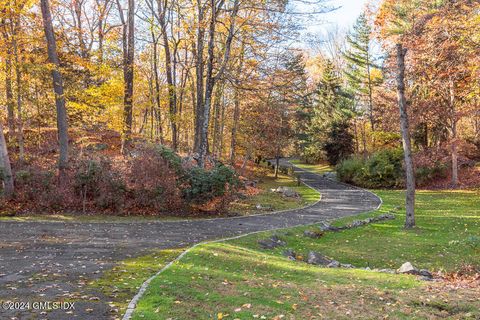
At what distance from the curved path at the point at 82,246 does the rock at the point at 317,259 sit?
2.93m

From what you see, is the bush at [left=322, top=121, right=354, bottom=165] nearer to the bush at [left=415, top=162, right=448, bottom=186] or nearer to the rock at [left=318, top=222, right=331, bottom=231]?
the bush at [left=415, top=162, right=448, bottom=186]

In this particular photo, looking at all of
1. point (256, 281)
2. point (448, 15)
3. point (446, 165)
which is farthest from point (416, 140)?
point (256, 281)

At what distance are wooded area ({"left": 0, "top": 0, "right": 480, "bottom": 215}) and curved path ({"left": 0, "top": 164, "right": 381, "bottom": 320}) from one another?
2453mm

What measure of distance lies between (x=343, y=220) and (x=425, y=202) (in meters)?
8.67

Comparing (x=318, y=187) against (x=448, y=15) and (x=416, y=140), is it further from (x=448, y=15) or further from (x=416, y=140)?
(x=448, y=15)

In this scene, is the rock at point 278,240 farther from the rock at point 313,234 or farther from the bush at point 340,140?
the bush at point 340,140

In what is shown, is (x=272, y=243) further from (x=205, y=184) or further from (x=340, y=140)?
(x=340, y=140)

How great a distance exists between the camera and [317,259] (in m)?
10.3

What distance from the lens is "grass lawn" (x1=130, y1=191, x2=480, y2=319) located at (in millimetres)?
5598

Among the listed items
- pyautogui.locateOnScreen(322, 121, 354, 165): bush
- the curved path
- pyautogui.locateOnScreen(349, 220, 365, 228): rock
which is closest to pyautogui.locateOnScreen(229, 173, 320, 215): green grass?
the curved path

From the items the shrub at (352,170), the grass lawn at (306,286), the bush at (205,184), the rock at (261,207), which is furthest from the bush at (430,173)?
the bush at (205,184)

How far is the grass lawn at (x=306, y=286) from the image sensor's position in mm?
5598

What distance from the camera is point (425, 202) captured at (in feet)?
70.3

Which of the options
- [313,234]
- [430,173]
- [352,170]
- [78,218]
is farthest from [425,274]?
[352,170]
